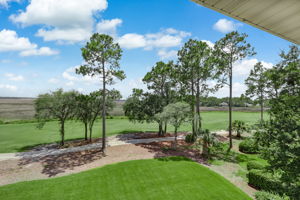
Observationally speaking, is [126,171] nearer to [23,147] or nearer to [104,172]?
[104,172]

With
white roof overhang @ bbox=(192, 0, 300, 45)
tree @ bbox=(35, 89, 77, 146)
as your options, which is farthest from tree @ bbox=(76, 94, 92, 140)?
white roof overhang @ bbox=(192, 0, 300, 45)

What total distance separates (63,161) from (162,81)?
534 inches

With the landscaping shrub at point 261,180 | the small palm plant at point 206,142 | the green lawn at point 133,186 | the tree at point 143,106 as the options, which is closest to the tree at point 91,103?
the tree at point 143,106

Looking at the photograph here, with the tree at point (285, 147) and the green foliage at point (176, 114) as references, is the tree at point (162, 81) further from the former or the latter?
the tree at point (285, 147)

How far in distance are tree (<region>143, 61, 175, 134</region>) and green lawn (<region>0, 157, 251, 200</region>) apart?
10749 millimetres

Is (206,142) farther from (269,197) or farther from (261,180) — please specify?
(269,197)

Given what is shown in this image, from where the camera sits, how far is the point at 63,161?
509 inches

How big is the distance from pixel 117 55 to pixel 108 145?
9.12 metres

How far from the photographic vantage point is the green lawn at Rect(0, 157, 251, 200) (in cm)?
810

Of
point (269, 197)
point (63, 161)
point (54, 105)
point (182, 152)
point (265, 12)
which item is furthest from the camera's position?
point (54, 105)

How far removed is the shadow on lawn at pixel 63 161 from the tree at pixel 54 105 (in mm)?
4441

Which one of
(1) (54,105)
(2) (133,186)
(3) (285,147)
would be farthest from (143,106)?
(3) (285,147)

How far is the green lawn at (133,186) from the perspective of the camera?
810cm

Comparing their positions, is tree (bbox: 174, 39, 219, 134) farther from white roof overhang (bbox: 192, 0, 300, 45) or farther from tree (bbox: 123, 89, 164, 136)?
white roof overhang (bbox: 192, 0, 300, 45)
